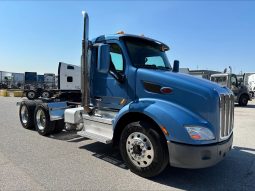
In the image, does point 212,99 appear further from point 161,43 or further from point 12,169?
point 12,169

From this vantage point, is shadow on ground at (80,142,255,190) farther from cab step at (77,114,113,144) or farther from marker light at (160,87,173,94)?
marker light at (160,87,173,94)

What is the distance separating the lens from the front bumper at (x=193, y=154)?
407 cm

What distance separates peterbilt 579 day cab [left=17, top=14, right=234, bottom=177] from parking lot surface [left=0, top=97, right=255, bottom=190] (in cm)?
40

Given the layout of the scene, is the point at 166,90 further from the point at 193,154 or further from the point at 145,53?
the point at 145,53

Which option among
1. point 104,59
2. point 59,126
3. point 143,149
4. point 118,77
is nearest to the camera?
point 143,149

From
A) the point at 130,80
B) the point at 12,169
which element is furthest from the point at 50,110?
the point at 130,80

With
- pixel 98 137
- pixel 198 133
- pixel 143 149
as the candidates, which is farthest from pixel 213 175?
pixel 98 137

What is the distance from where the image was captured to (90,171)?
4812mm

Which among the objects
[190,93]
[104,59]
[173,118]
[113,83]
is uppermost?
[104,59]

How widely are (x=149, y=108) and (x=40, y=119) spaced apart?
4.75 m

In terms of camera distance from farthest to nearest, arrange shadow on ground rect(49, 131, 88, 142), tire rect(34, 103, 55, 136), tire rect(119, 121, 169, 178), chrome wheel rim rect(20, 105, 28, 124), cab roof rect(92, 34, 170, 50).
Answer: chrome wheel rim rect(20, 105, 28, 124), tire rect(34, 103, 55, 136), shadow on ground rect(49, 131, 88, 142), cab roof rect(92, 34, 170, 50), tire rect(119, 121, 169, 178)

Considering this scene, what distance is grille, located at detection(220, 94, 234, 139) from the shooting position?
4406 millimetres

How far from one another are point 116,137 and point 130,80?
1188 millimetres

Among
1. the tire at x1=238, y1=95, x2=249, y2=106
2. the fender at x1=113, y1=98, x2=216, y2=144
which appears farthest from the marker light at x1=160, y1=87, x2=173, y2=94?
the tire at x1=238, y1=95, x2=249, y2=106
